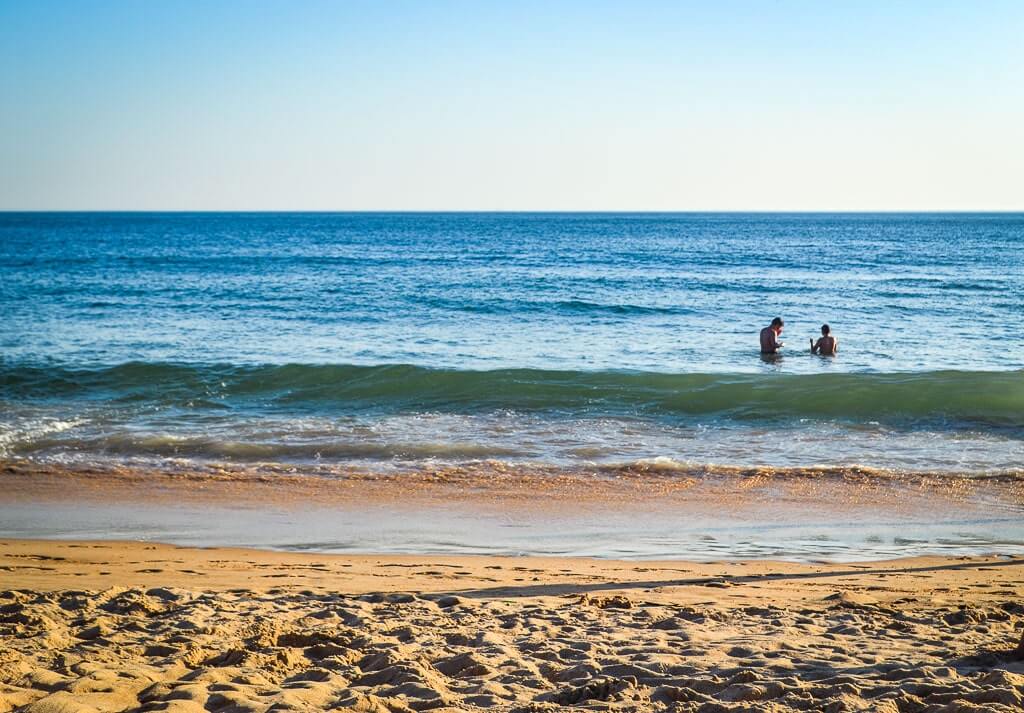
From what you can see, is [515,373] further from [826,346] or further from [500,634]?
[500,634]

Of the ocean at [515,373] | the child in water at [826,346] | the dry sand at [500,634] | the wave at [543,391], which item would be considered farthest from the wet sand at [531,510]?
Answer: the child in water at [826,346]

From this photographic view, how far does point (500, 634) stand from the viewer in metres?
5.18

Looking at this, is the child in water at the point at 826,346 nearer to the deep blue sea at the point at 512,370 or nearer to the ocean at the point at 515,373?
the deep blue sea at the point at 512,370

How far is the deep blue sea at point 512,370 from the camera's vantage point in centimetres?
1182

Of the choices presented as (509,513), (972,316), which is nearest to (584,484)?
(509,513)

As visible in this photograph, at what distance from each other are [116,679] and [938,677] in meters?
4.10

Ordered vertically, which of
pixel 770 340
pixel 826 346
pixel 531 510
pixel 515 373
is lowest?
pixel 531 510

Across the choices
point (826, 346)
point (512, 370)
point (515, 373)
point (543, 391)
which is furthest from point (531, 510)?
point (826, 346)

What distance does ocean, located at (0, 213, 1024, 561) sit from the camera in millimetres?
11570

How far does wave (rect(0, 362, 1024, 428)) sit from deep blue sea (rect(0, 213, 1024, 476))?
65 millimetres

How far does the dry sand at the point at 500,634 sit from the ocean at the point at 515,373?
3843mm

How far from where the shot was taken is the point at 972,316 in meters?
25.5

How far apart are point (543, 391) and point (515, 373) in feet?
4.99

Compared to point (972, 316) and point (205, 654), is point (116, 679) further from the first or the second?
point (972, 316)
